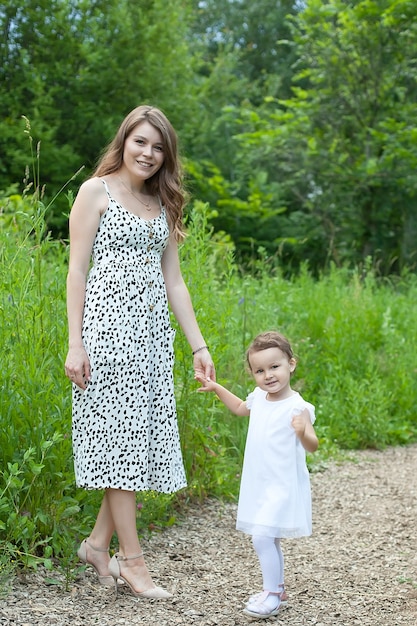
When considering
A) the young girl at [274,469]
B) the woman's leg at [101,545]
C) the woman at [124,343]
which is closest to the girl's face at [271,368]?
the young girl at [274,469]

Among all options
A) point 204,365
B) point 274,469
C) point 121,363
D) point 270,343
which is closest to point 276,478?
point 274,469

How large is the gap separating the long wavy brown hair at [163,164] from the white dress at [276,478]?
2.94ft

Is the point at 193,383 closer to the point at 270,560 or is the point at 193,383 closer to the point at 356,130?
the point at 270,560

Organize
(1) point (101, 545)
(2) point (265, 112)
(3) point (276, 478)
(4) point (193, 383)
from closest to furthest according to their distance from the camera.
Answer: (3) point (276, 478), (1) point (101, 545), (4) point (193, 383), (2) point (265, 112)

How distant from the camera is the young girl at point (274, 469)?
3.13 metres

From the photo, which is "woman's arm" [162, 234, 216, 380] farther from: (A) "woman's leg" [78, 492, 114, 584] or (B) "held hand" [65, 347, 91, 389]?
(A) "woman's leg" [78, 492, 114, 584]

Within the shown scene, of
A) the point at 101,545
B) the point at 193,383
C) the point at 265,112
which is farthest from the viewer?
the point at 265,112

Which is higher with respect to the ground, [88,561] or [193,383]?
[193,383]

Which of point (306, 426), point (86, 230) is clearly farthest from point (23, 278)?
point (306, 426)

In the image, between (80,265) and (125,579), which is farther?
(125,579)

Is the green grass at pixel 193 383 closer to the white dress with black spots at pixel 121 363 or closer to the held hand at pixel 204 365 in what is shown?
the white dress with black spots at pixel 121 363

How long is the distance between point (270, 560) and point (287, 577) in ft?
2.10

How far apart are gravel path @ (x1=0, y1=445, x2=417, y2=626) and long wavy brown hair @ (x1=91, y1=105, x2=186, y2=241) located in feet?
4.67

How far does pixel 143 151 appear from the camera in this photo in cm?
341
